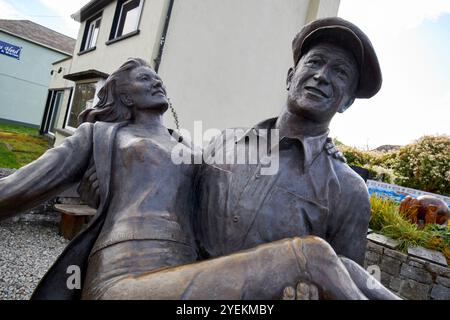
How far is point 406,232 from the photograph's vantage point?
210 inches

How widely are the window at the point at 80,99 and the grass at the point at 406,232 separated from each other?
31.0ft

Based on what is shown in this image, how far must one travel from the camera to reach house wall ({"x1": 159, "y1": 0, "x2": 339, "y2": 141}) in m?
8.60

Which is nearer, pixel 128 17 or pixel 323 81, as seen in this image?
pixel 323 81

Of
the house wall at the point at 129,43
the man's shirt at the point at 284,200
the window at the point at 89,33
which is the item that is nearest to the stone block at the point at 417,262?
the man's shirt at the point at 284,200

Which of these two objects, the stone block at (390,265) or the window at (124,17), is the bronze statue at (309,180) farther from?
the window at (124,17)

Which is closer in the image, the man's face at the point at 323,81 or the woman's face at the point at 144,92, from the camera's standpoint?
the man's face at the point at 323,81

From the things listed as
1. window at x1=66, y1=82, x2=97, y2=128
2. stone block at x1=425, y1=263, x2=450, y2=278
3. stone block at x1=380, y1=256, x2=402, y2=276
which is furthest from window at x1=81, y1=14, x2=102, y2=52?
stone block at x1=425, y1=263, x2=450, y2=278

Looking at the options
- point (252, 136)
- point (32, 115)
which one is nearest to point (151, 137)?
point (252, 136)

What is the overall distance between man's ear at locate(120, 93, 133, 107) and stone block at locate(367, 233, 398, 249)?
4.77m

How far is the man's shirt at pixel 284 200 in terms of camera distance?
1.47 m

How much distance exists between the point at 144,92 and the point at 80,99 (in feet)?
38.7

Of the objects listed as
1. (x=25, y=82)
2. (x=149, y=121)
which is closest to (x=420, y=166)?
(x=149, y=121)

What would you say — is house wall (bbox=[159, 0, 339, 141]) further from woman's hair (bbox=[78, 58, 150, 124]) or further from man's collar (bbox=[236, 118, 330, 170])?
man's collar (bbox=[236, 118, 330, 170])

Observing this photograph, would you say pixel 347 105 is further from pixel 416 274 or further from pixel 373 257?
pixel 373 257
